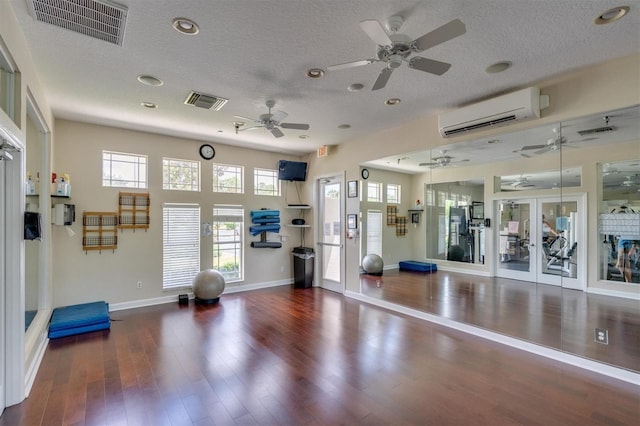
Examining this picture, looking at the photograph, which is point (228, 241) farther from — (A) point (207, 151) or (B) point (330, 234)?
(B) point (330, 234)

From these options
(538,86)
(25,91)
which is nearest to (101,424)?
(25,91)

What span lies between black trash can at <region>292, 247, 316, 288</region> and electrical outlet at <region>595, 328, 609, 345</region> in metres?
4.76

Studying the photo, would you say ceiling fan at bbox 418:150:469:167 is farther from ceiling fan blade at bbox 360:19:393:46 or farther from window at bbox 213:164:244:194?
window at bbox 213:164:244:194

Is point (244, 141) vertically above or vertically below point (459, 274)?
above

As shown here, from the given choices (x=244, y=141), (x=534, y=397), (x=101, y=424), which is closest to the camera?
(x=101, y=424)

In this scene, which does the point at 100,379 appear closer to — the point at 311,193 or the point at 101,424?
the point at 101,424

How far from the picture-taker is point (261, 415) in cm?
238

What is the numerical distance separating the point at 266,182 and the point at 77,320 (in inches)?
161

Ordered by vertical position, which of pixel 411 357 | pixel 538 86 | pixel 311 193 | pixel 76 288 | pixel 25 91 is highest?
pixel 538 86

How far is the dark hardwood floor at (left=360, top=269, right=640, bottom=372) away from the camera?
338 cm

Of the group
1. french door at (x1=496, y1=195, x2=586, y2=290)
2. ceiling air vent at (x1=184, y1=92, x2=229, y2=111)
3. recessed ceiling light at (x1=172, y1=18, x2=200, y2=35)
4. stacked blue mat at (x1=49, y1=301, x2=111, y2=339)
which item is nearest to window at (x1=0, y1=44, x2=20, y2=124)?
recessed ceiling light at (x1=172, y1=18, x2=200, y2=35)

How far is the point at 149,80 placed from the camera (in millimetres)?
3430

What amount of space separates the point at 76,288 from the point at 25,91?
332cm

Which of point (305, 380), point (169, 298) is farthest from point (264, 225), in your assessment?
point (305, 380)
